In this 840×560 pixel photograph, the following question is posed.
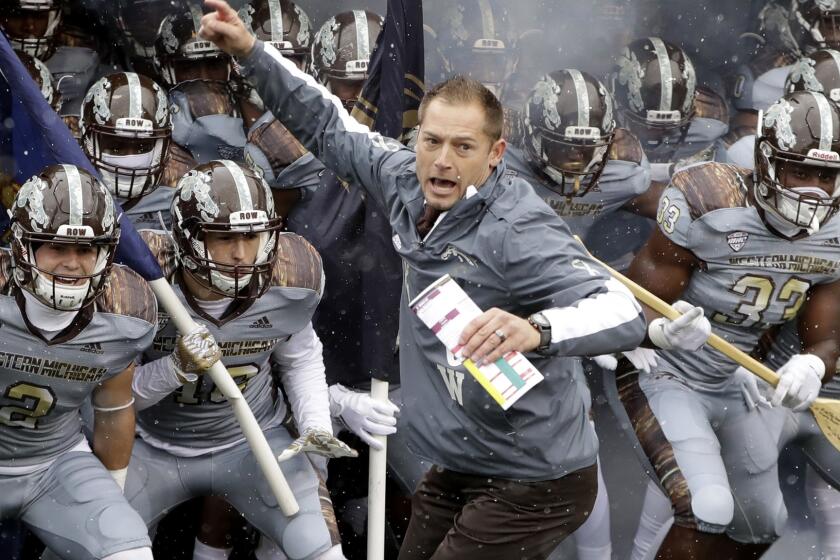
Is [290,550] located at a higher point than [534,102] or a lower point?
lower

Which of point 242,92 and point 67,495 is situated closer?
point 67,495

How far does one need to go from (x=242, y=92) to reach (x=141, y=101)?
83cm

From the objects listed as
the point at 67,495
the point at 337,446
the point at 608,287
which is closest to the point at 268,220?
the point at 337,446

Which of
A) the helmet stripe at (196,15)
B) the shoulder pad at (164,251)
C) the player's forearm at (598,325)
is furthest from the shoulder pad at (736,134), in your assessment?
the player's forearm at (598,325)

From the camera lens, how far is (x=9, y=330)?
4.24 m

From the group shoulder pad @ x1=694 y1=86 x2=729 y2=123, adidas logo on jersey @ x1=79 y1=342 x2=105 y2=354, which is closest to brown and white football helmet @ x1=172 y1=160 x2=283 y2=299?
adidas logo on jersey @ x1=79 y1=342 x2=105 y2=354

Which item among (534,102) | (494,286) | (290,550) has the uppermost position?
(494,286)

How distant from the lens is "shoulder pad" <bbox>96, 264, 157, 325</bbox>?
14.5 feet

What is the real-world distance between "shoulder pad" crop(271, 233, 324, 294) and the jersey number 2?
31.2 inches

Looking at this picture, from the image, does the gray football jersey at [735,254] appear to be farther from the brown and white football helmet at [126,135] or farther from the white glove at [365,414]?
the brown and white football helmet at [126,135]

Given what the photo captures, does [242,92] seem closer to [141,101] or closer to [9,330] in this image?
[141,101]

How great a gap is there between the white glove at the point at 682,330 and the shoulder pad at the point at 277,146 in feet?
4.84

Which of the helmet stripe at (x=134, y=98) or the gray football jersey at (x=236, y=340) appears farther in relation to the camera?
the helmet stripe at (x=134, y=98)

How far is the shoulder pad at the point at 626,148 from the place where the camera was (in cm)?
592
